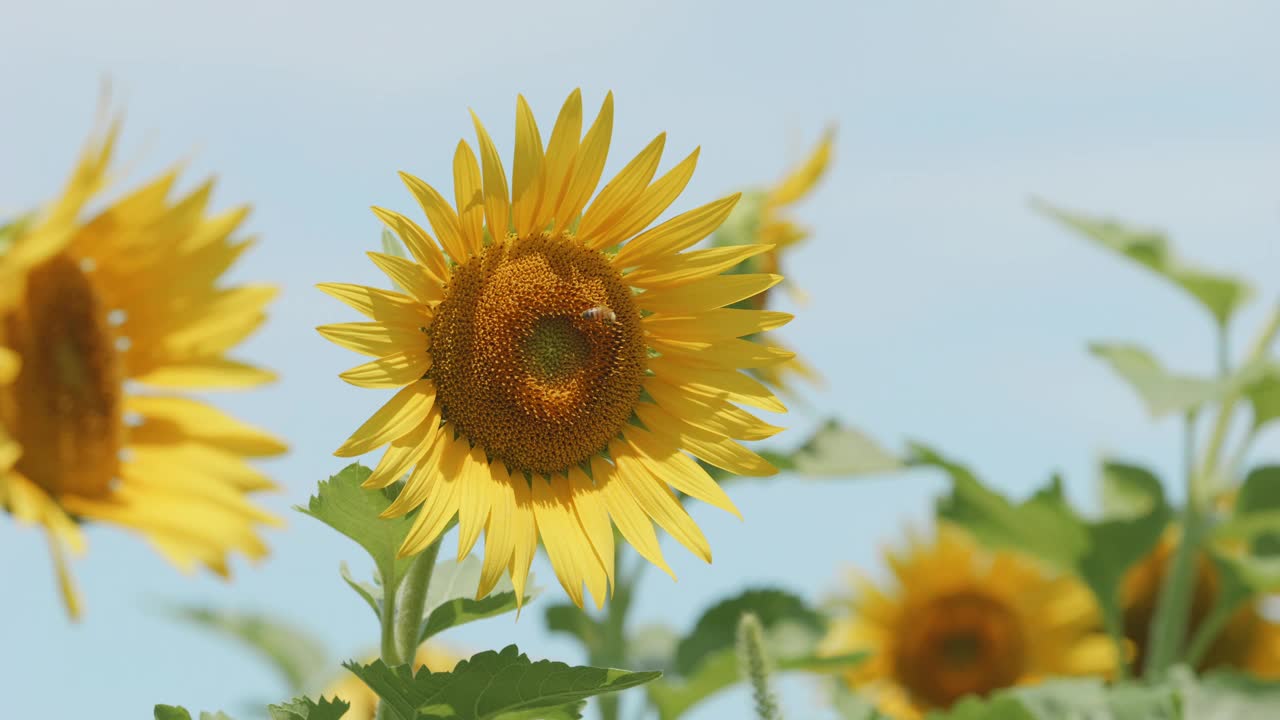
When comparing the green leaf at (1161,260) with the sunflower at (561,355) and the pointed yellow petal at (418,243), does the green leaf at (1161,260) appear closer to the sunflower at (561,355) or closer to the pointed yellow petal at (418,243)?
the sunflower at (561,355)

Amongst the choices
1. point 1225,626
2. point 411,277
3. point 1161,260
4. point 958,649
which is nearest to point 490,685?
point 411,277

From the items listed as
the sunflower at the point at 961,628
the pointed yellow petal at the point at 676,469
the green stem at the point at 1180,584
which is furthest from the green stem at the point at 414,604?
the sunflower at the point at 961,628

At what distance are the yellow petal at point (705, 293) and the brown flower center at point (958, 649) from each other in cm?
299

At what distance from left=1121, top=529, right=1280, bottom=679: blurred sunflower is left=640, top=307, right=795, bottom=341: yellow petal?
3010 mm

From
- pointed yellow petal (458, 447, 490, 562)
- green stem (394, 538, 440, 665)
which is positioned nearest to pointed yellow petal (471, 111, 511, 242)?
pointed yellow petal (458, 447, 490, 562)

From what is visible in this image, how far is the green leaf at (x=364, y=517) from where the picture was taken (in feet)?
6.16

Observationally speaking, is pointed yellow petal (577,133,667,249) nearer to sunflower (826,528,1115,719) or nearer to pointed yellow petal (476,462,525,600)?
pointed yellow petal (476,462,525,600)

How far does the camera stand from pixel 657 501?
7.08 ft

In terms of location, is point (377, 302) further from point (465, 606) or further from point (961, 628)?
point (961, 628)

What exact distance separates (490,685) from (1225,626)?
369 centimetres

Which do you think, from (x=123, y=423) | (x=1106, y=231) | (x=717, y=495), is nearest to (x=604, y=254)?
(x=717, y=495)

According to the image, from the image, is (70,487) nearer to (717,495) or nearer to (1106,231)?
(717,495)

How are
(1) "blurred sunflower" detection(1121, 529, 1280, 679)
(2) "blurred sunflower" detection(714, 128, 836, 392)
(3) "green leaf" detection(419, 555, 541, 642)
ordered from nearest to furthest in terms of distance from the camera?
(3) "green leaf" detection(419, 555, 541, 642) → (2) "blurred sunflower" detection(714, 128, 836, 392) → (1) "blurred sunflower" detection(1121, 529, 1280, 679)

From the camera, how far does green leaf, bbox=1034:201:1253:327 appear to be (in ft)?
12.1
